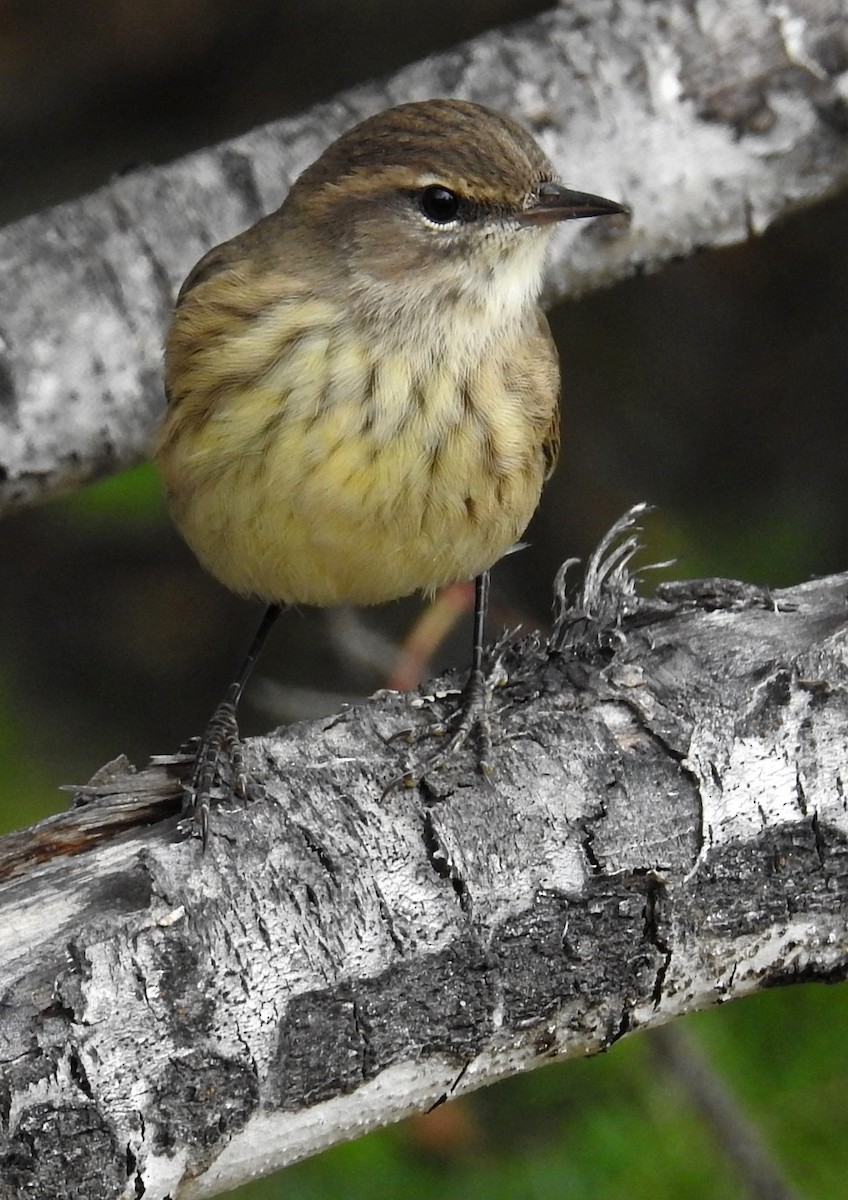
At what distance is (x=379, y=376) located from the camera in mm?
3004

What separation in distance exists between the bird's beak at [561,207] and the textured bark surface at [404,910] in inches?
32.8

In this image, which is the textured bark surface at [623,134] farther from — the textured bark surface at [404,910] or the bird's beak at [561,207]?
the textured bark surface at [404,910]

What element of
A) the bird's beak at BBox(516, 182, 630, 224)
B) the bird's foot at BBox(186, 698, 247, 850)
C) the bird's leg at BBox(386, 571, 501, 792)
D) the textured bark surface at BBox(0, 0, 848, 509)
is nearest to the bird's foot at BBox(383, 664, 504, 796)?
the bird's leg at BBox(386, 571, 501, 792)

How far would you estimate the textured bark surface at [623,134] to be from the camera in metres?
3.94

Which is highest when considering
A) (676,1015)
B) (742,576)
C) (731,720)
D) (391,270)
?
(391,270)

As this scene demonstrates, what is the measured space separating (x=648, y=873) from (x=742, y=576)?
66.8 inches

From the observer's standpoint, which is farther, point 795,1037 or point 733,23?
point 733,23

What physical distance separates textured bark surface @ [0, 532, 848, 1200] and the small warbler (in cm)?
29

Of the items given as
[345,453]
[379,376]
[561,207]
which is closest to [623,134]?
[561,207]

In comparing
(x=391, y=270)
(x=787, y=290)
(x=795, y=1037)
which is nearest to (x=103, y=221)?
(x=391, y=270)

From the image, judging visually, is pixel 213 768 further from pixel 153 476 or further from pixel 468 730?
pixel 153 476

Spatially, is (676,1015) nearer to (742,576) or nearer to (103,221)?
(742,576)

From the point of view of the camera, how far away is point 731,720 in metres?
2.68

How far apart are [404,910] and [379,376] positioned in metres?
1.07
